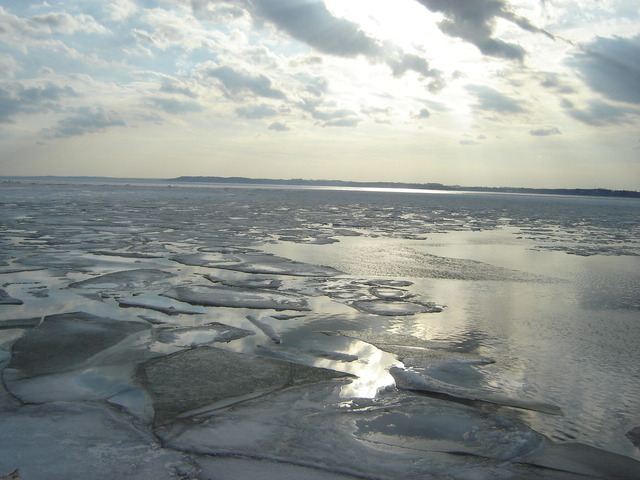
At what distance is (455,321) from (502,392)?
199 centimetres

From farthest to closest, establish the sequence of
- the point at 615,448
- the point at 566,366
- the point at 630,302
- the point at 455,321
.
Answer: the point at 630,302 < the point at 455,321 < the point at 566,366 < the point at 615,448

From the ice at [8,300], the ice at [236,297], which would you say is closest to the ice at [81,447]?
the ice at [236,297]

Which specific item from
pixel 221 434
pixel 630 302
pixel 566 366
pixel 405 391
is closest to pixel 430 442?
pixel 405 391

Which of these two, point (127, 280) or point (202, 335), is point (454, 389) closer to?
point (202, 335)

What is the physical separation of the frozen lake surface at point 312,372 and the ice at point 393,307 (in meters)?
0.04

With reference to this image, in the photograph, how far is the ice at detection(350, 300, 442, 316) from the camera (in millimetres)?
6106

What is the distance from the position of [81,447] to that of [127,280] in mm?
4851

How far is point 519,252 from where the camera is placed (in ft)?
39.2

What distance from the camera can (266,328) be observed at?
5332mm

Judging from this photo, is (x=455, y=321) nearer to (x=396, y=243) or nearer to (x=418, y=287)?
(x=418, y=287)

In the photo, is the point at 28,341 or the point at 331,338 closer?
the point at 28,341

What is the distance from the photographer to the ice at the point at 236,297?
6258 millimetres

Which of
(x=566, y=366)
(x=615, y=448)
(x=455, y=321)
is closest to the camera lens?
(x=615, y=448)

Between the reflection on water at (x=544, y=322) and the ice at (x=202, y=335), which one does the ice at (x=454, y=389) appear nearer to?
the reflection on water at (x=544, y=322)
